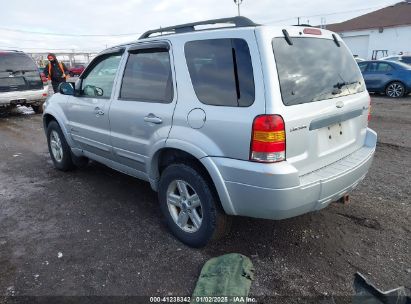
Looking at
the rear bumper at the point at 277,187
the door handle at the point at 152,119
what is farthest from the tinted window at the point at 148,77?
the rear bumper at the point at 277,187

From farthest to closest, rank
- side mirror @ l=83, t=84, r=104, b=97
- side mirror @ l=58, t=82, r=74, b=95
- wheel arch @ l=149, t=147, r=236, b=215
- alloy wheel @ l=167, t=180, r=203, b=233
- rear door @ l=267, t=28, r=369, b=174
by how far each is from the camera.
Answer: side mirror @ l=58, t=82, r=74, b=95 < side mirror @ l=83, t=84, r=104, b=97 < alloy wheel @ l=167, t=180, r=203, b=233 < wheel arch @ l=149, t=147, r=236, b=215 < rear door @ l=267, t=28, r=369, b=174

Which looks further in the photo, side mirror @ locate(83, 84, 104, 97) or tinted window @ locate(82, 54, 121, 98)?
side mirror @ locate(83, 84, 104, 97)

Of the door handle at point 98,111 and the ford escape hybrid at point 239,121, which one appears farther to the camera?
the door handle at point 98,111

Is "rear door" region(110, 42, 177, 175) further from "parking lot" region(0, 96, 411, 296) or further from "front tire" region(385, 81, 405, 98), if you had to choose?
"front tire" region(385, 81, 405, 98)

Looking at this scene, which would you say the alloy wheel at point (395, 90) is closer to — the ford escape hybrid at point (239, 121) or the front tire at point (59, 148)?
the ford escape hybrid at point (239, 121)

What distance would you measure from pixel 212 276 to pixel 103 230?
4.54 feet

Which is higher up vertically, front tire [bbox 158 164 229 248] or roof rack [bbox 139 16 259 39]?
roof rack [bbox 139 16 259 39]

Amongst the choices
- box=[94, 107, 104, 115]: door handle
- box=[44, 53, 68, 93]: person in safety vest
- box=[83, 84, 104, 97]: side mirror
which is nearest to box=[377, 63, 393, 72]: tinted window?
box=[44, 53, 68, 93]: person in safety vest

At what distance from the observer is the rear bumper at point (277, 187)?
244cm

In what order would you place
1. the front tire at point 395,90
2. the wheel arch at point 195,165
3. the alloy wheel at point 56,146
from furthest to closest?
the front tire at point 395,90, the alloy wheel at point 56,146, the wheel arch at point 195,165

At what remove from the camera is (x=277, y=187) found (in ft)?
7.98

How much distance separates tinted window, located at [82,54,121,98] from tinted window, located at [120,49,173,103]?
0.97ft

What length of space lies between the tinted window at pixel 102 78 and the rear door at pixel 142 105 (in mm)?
267

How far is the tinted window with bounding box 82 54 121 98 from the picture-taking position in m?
3.91
